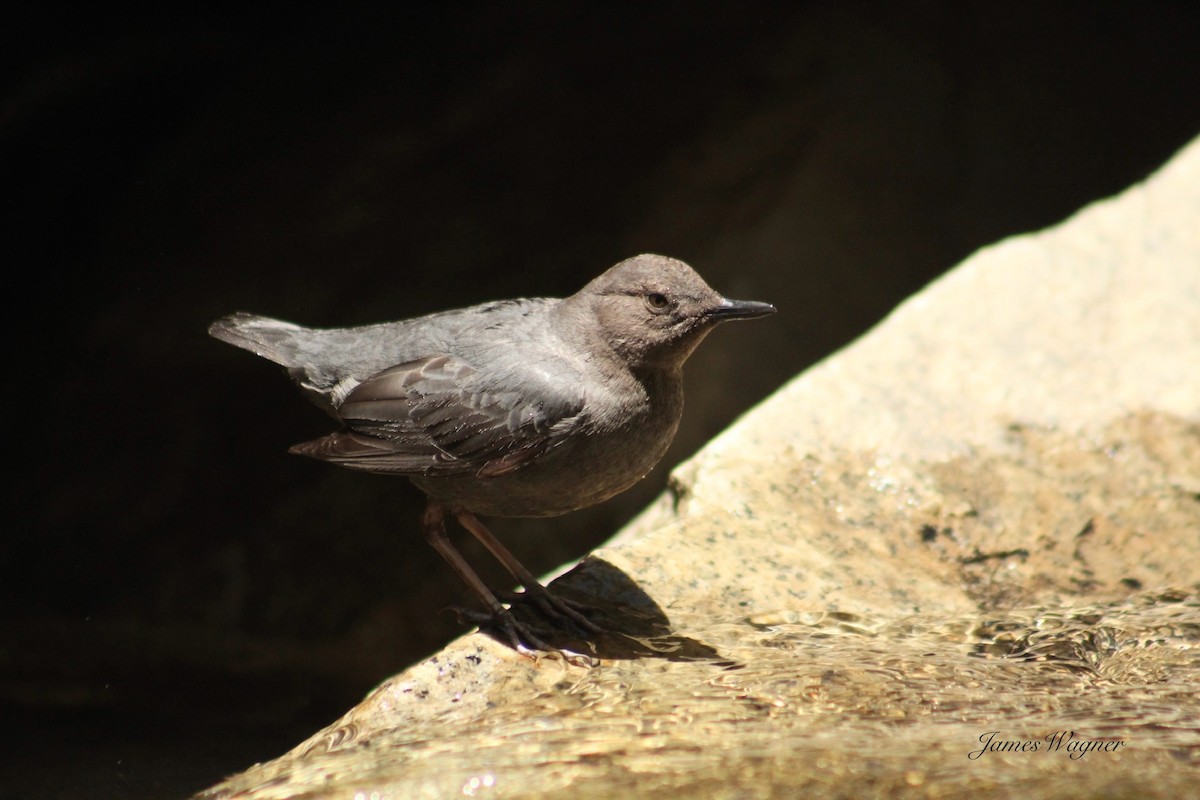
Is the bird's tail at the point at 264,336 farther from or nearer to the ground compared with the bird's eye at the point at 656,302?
nearer to the ground

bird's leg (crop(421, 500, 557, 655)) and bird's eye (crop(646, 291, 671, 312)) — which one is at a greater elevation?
bird's eye (crop(646, 291, 671, 312))

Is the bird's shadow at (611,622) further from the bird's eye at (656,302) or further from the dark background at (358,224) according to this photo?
the dark background at (358,224)

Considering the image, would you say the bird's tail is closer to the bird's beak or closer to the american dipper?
the american dipper

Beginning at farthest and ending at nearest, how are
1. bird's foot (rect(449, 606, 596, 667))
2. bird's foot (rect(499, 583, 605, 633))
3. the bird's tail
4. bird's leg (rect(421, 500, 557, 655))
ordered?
the bird's tail, bird's foot (rect(499, 583, 605, 633)), bird's leg (rect(421, 500, 557, 655)), bird's foot (rect(449, 606, 596, 667))

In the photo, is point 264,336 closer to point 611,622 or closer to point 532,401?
point 532,401

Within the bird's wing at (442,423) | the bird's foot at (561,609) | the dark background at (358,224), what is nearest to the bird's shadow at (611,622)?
the bird's foot at (561,609)

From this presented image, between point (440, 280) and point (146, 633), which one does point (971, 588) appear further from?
point (146, 633)

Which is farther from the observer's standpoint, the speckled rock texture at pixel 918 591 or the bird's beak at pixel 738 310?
the bird's beak at pixel 738 310
